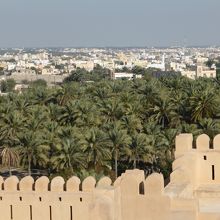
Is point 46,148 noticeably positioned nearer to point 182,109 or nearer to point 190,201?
point 182,109

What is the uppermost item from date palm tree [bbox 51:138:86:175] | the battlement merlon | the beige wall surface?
the battlement merlon

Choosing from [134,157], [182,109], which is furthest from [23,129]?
[182,109]

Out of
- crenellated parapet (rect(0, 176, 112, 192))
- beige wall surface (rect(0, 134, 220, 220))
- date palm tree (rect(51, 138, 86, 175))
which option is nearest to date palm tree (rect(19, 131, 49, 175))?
date palm tree (rect(51, 138, 86, 175))

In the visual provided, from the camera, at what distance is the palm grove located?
2655 centimetres

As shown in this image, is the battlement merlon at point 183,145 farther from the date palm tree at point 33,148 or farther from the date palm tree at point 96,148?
the date palm tree at point 33,148

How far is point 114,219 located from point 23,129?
2189 centimetres

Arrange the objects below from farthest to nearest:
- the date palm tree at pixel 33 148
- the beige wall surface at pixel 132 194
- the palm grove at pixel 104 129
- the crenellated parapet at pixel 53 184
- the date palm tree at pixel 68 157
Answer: the date palm tree at pixel 33 148, the palm grove at pixel 104 129, the date palm tree at pixel 68 157, the crenellated parapet at pixel 53 184, the beige wall surface at pixel 132 194

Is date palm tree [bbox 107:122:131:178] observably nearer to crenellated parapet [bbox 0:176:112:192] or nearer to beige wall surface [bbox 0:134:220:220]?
beige wall surface [bbox 0:134:220:220]

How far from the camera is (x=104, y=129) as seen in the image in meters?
29.5

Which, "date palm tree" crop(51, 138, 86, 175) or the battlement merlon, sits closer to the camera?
the battlement merlon

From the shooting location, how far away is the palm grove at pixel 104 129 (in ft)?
87.1

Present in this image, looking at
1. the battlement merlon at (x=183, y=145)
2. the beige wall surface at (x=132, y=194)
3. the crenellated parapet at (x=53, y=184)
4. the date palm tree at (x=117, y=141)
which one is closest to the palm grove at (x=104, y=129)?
the date palm tree at (x=117, y=141)

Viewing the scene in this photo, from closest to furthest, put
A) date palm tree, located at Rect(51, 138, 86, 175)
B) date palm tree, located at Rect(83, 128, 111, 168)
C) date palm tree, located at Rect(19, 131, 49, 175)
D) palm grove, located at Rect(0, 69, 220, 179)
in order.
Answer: date palm tree, located at Rect(51, 138, 86, 175)
palm grove, located at Rect(0, 69, 220, 179)
date palm tree, located at Rect(83, 128, 111, 168)
date palm tree, located at Rect(19, 131, 49, 175)

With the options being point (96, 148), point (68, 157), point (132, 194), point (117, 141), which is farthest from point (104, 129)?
point (132, 194)
